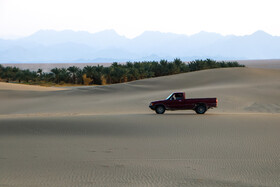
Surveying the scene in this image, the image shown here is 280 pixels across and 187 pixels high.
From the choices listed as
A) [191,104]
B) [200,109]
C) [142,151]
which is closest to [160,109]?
[191,104]

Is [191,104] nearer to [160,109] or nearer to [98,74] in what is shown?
[160,109]

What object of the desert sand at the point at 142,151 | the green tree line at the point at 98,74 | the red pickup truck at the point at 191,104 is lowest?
the desert sand at the point at 142,151

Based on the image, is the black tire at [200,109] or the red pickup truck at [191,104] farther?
the black tire at [200,109]

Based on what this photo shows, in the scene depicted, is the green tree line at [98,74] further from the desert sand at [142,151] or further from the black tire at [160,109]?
the desert sand at [142,151]

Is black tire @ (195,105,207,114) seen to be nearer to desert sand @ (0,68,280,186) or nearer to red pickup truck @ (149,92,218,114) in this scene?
red pickup truck @ (149,92,218,114)

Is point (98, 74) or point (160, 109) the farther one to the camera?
point (98, 74)

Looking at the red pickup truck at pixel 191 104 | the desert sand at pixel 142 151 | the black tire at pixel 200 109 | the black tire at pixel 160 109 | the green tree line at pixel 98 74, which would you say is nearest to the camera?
the desert sand at pixel 142 151

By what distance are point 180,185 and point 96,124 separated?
6901 mm

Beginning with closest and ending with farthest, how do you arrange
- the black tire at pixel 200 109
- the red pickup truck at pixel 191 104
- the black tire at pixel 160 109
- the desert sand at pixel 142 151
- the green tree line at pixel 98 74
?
the desert sand at pixel 142 151 < the red pickup truck at pixel 191 104 < the black tire at pixel 200 109 < the black tire at pixel 160 109 < the green tree line at pixel 98 74

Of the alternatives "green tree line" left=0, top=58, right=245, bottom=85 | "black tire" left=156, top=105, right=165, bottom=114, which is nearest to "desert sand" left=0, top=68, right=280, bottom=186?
"black tire" left=156, top=105, right=165, bottom=114

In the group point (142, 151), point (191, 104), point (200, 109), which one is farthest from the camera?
point (200, 109)

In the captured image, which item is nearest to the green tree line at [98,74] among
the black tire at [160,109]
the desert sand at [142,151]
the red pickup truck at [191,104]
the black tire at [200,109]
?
the black tire at [160,109]

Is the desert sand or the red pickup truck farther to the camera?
the red pickup truck

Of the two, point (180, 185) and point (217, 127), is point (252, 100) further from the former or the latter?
point (180, 185)
